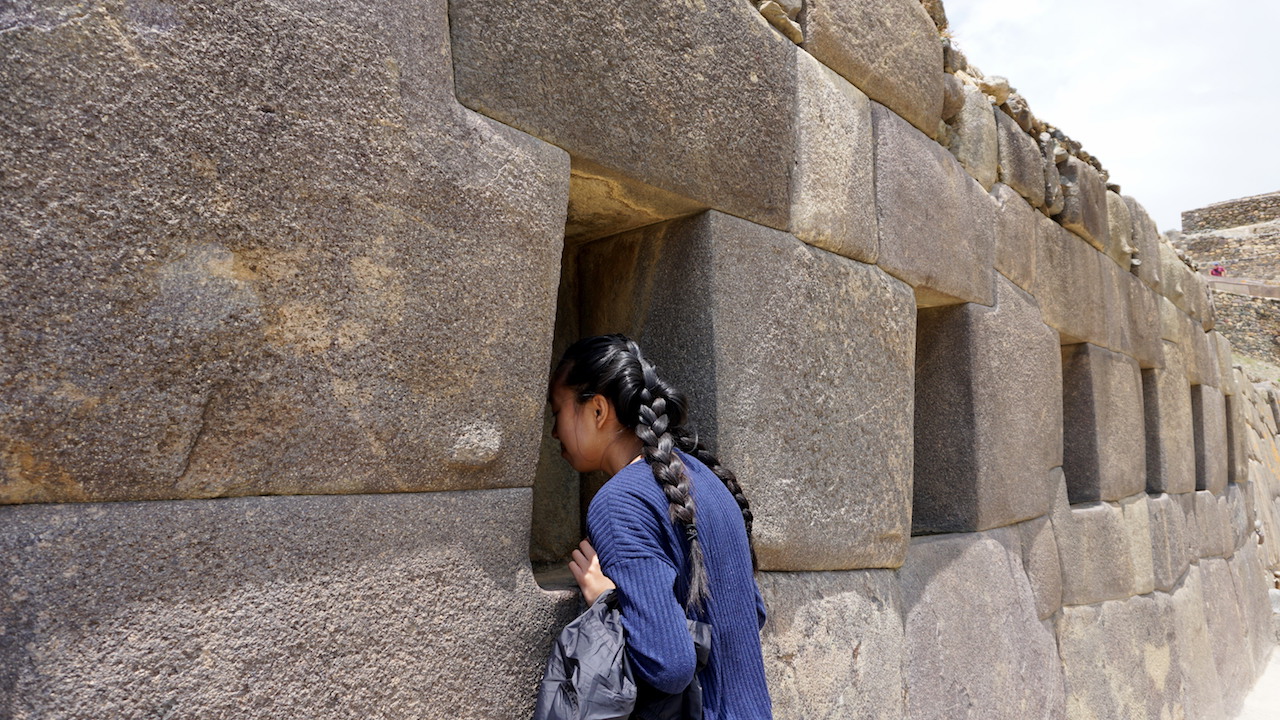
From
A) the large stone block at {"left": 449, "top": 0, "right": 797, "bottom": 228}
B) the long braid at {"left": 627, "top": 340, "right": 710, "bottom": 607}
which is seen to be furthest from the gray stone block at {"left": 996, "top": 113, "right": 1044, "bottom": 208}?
the long braid at {"left": 627, "top": 340, "right": 710, "bottom": 607}

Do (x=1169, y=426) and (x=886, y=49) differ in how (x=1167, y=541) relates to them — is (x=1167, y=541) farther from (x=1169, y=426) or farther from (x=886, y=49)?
(x=886, y=49)

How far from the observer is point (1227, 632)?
18.6 ft

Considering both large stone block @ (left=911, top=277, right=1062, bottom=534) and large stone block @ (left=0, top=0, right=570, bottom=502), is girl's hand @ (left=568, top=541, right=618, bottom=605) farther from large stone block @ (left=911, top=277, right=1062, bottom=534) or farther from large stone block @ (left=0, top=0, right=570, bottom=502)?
large stone block @ (left=911, top=277, right=1062, bottom=534)

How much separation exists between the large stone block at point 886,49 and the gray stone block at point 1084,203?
138 cm

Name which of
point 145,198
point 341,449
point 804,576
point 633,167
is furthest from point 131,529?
point 804,576

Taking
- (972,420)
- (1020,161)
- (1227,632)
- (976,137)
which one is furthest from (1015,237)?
(1227,632)

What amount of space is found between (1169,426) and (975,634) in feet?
10.7

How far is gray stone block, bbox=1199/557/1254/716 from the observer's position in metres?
5.31

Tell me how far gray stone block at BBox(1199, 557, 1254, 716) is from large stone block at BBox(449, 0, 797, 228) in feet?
15.8

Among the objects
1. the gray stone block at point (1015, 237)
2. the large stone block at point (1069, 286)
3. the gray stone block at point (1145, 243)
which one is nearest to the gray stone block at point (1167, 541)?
the large stone block at point (1069, 286)

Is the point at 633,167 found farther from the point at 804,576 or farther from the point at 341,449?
the point at 804,576

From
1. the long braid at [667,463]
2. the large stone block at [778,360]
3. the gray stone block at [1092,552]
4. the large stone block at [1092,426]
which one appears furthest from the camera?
the large stone block at [1092,426]

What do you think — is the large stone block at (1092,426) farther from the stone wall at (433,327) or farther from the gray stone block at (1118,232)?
the stone wall at (433,327)

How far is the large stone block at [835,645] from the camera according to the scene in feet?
6.20
